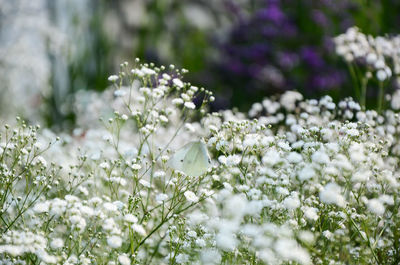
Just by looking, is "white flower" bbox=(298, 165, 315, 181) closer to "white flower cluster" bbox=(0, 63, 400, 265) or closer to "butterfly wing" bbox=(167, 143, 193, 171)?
"white flower cluster" bbox=(0, 63, 400, 265)

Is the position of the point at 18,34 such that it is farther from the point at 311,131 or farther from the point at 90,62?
the point at 311,131

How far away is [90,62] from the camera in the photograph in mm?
6039

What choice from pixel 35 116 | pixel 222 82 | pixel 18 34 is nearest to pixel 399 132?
pixel 222 82

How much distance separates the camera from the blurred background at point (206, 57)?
5.23m

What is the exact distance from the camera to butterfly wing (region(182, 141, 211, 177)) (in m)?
2.01

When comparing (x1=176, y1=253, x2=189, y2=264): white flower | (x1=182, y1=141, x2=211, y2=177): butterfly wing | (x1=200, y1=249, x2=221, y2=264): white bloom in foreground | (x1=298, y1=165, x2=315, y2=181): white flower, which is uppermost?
(x1=182, y1=141, x2=211, y2=177): butterfly wing

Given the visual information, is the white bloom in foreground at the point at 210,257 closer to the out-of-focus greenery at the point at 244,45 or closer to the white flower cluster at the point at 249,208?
the white flower cluster at the point at 249,208

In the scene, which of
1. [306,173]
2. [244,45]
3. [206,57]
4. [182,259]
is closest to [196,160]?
[182,259]

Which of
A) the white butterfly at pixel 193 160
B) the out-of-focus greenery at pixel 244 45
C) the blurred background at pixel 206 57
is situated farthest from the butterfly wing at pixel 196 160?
the out-of-focus greenery at pixel 244 45

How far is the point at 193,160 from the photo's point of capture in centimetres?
202

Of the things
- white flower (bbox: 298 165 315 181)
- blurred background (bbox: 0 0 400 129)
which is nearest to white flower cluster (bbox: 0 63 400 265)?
white flower (bbox: 298 165 315 181)

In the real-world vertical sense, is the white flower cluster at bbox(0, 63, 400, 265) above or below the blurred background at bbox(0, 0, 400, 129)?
below

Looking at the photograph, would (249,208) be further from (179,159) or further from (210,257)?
(179,159)

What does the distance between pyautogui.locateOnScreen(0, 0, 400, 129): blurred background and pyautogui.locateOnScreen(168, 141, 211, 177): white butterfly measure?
3244 millimetres
